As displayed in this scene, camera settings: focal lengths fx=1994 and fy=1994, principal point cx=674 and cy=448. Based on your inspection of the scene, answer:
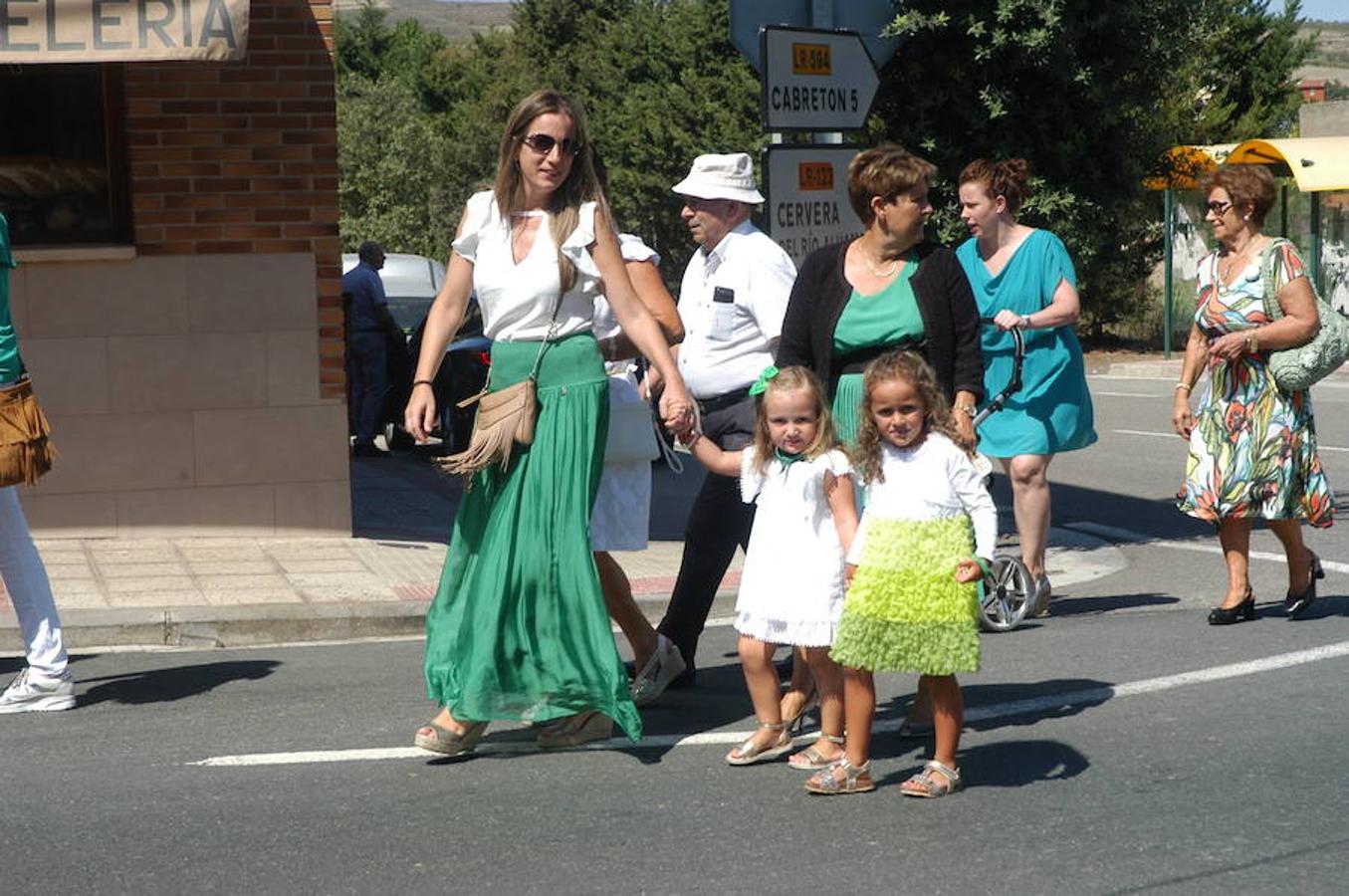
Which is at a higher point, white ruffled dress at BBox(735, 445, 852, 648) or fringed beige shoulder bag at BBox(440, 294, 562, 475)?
fringed beige shoulder bag at BBox(440, 294, 562, 475)

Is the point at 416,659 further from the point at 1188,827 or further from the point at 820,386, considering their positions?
the point at 1188,827

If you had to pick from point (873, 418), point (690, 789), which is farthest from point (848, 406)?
point (690, 789)

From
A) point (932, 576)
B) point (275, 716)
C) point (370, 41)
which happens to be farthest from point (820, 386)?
point (370, 41)

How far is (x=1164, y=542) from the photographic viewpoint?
36.1ft

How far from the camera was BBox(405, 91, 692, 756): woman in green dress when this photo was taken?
586 cm

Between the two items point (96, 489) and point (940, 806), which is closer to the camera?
point (940, 806)

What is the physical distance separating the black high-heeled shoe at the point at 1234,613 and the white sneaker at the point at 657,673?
2438 mm

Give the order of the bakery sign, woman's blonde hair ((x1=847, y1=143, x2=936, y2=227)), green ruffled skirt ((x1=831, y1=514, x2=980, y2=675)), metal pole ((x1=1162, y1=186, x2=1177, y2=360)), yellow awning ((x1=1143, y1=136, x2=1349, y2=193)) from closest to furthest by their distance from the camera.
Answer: green ruffled skirt ((x1=831, y1=514, x2=980, y2=675)) → woman's blonde hair ((x1=847, y1=143, x2=936, y2=227)) → the bakery sign → yellow awning ((x1=1143, y1=136, x2=1349, y2=193)) → metal pole ((x1=1162, y1=186, x2=1177, y2=360))

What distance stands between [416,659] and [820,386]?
8.65ft

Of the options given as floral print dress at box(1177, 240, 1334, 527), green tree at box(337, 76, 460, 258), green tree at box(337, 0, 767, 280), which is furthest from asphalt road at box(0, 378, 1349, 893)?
green tree at box(337, 76, 460, 258)

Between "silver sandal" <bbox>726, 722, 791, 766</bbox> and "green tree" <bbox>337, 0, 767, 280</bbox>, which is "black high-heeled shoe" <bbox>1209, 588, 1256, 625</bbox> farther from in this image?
"green tree" <bbox>337, 0, 767, 280</bbox>

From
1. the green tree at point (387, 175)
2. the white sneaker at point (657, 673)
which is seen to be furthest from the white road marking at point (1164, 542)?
the green tree at point (387, 175)

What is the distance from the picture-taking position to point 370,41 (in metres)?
69.4

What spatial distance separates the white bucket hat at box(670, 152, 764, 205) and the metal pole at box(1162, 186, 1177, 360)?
20.2m
